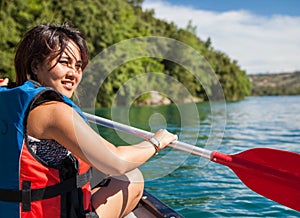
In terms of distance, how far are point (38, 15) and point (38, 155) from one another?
21.4 meters

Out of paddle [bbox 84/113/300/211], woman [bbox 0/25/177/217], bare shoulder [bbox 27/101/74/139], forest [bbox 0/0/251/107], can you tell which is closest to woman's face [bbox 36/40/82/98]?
woman [bbox 0/25/177/217]

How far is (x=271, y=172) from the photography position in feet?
6.32

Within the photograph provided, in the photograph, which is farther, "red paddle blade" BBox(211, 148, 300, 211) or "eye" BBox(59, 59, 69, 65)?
"red paddle blade" BBox(211, 148, 300, 211)

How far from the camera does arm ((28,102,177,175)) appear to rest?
4.02 ft

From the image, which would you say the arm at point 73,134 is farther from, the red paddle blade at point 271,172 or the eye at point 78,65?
the red paddle blade at point 271,172

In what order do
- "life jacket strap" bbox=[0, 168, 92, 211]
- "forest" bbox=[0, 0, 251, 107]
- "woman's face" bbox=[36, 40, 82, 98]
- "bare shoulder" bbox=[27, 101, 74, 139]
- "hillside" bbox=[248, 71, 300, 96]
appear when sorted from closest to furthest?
"bare shoulder" bbox=[27, 101, 74, 139], "life jacket strap" bbox=[0, 168, 92, 211], "woman's face" bbox=[36, 40, 82, 98], "forest" bbox=[0, 0, 251, 107], "hillside" bbox=[248, 71, 300, 96]

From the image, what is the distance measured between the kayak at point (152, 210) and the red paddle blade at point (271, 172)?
0.53 m

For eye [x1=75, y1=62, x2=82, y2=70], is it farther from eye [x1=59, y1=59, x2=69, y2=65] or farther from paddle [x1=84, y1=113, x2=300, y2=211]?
paddle [x1=84, y1=113, x2=300, y2=211]

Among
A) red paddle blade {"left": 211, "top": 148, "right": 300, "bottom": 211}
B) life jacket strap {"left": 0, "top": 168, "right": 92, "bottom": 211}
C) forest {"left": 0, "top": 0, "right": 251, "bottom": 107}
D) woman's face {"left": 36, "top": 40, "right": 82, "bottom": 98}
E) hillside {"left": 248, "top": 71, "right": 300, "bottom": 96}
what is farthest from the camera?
hillside {"left": 248, "top": 71, "right": 300, "bottom": 96}

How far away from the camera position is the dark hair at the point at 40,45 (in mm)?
1436

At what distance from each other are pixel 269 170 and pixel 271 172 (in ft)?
0.05

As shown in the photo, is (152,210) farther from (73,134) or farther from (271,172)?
(73,134)

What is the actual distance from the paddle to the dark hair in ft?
2.62

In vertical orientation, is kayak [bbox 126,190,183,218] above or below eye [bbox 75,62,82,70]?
below
